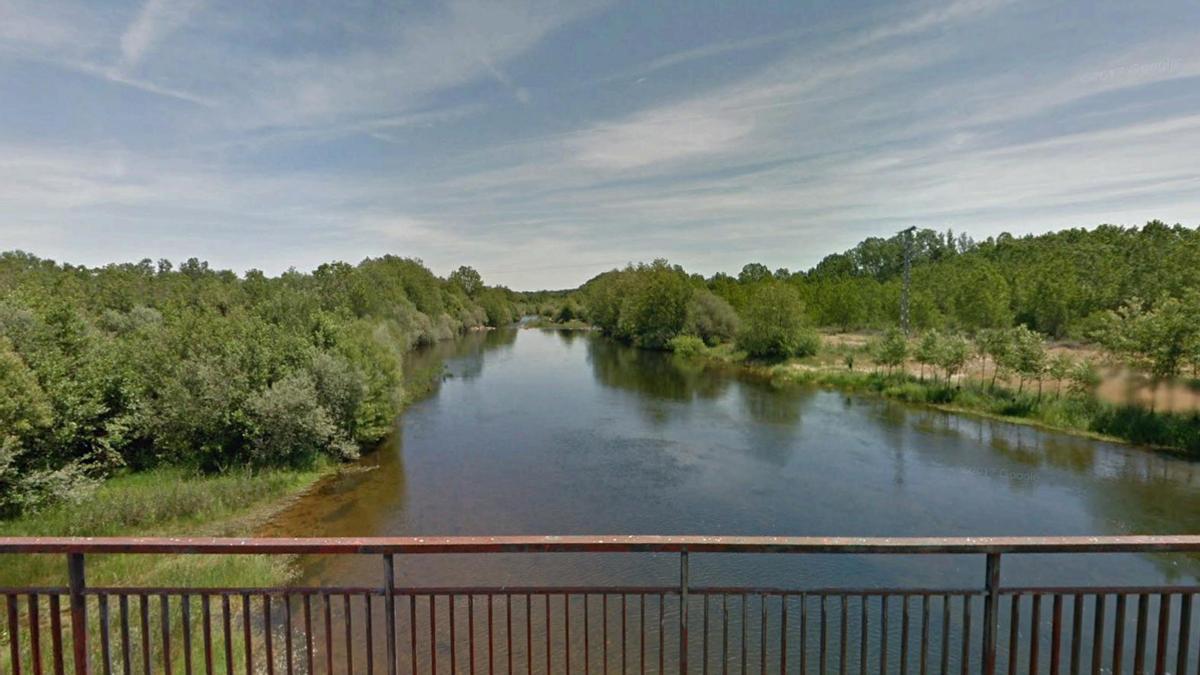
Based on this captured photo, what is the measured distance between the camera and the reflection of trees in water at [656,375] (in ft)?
109

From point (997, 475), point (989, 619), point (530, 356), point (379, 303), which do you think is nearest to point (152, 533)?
point (989, 619)

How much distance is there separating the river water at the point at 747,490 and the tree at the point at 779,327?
15980 millimetres

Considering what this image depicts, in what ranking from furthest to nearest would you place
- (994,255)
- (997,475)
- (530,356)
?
1. (994,255)
2. (530,356)
3. (997,475)

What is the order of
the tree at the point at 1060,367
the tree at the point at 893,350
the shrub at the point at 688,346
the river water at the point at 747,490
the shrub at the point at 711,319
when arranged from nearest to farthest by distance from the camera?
the river water at the point at 747,490 < the tree at the point at 1060,367 < the tree at the point at 893,350 < the shrub at the point at 688,346 < the shrub at the point at 711,319

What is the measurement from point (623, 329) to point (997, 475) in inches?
1967

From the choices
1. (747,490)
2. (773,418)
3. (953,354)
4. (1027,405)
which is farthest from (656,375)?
(747,490)

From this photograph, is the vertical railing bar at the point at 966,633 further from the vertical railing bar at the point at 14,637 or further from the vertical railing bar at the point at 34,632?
the vertical railing bar at the point at 14,637

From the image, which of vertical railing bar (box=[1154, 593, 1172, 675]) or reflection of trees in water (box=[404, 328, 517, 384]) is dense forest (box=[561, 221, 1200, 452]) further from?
vertical railing bar (box=[1154, 593, 1172, 675])

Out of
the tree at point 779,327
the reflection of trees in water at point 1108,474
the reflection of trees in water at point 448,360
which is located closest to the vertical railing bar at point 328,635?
the reflection of trees in water at point 1108,474

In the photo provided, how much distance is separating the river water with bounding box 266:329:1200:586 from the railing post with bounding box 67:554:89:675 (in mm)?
8522

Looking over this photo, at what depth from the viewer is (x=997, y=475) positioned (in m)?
17.6

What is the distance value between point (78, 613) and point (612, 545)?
2.47m

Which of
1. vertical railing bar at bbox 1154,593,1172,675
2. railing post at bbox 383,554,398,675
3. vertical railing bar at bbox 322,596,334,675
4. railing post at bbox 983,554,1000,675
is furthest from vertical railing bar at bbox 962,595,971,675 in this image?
vertical railing bar at bbox 322,596,334,675

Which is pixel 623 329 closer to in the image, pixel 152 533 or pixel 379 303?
pixel 379 303
